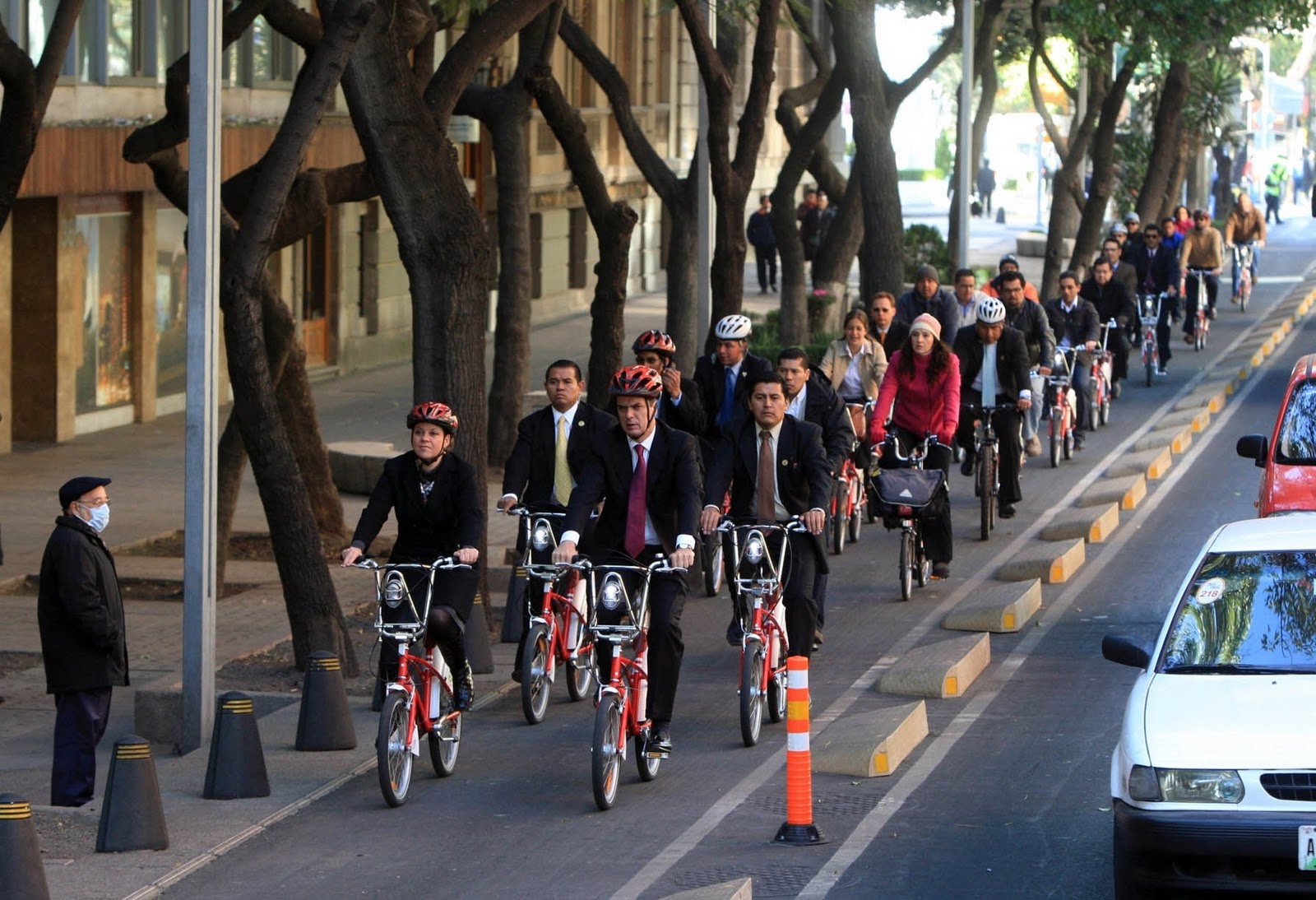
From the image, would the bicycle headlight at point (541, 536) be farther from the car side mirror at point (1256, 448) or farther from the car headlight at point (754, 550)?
the car side mirror at point (1256, 448)

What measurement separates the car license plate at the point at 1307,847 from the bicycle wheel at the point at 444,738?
4.28 metres

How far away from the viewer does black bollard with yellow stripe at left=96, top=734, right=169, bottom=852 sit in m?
9.14

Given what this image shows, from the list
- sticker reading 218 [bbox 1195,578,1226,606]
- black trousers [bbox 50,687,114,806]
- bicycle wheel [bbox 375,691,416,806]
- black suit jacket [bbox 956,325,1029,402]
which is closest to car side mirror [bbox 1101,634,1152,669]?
sticker reading 218 [bbox 1195,578,1226,606]

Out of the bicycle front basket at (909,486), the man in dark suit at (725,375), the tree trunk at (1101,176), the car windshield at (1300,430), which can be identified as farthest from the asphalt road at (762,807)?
the tree trunk at (1101,176)

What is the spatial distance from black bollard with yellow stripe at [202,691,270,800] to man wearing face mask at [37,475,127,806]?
0.60 metres

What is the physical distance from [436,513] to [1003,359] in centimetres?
812

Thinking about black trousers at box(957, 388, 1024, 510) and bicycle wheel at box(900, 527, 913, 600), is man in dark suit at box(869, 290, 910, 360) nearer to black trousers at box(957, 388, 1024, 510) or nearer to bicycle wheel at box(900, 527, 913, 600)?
black trousers at box(957, 388, 1024, 510)

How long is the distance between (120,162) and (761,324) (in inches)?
418

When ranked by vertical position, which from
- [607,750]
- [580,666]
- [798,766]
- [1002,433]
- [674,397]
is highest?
[674,397]

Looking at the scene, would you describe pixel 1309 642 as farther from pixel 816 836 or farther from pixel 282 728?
pixel 282 728

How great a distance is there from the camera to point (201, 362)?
36.8 feet

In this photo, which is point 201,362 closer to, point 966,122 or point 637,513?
point 637,513

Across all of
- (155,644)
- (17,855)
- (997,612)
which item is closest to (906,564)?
(997,612)

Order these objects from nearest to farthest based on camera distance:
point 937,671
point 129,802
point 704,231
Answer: point 129,802
point 937,671
point 704,231
